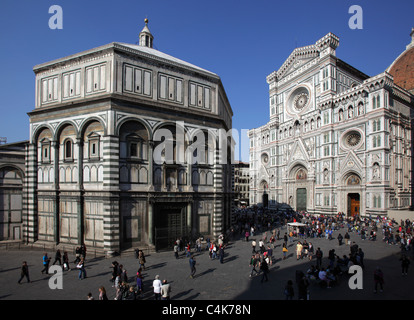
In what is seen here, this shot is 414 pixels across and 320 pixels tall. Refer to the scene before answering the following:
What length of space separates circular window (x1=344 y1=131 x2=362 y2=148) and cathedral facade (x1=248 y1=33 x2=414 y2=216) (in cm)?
14

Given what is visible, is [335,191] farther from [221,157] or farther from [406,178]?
[221,157]

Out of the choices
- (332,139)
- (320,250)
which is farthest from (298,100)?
(320,250)

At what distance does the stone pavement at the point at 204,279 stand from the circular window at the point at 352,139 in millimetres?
23431

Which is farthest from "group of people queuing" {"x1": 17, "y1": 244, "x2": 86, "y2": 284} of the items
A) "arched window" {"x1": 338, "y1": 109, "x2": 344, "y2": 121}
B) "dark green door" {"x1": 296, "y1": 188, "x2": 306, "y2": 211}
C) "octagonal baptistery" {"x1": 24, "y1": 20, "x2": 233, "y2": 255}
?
"arched window" {"x1": 338, "y1": 109, "x2": 344, "y2": 121}

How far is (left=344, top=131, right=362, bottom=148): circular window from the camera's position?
38.8m

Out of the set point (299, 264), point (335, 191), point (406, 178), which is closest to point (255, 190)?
point (335, 191)

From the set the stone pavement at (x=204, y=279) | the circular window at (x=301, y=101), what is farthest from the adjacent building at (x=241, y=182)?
the stone pavement at (x=204, y=279)

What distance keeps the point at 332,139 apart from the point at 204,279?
120ft

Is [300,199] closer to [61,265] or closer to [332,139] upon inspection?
[332,139]

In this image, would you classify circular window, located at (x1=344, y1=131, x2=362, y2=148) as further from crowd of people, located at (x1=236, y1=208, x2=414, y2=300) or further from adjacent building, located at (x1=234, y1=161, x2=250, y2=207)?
adjacent building, located at (x1=234, y1=161, x2=250, y2=207)

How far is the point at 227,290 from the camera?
39.8 ft

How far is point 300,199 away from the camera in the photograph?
158 feet

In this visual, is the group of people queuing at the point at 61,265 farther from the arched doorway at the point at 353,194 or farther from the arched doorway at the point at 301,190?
the arched doorway at the point at 301,190
